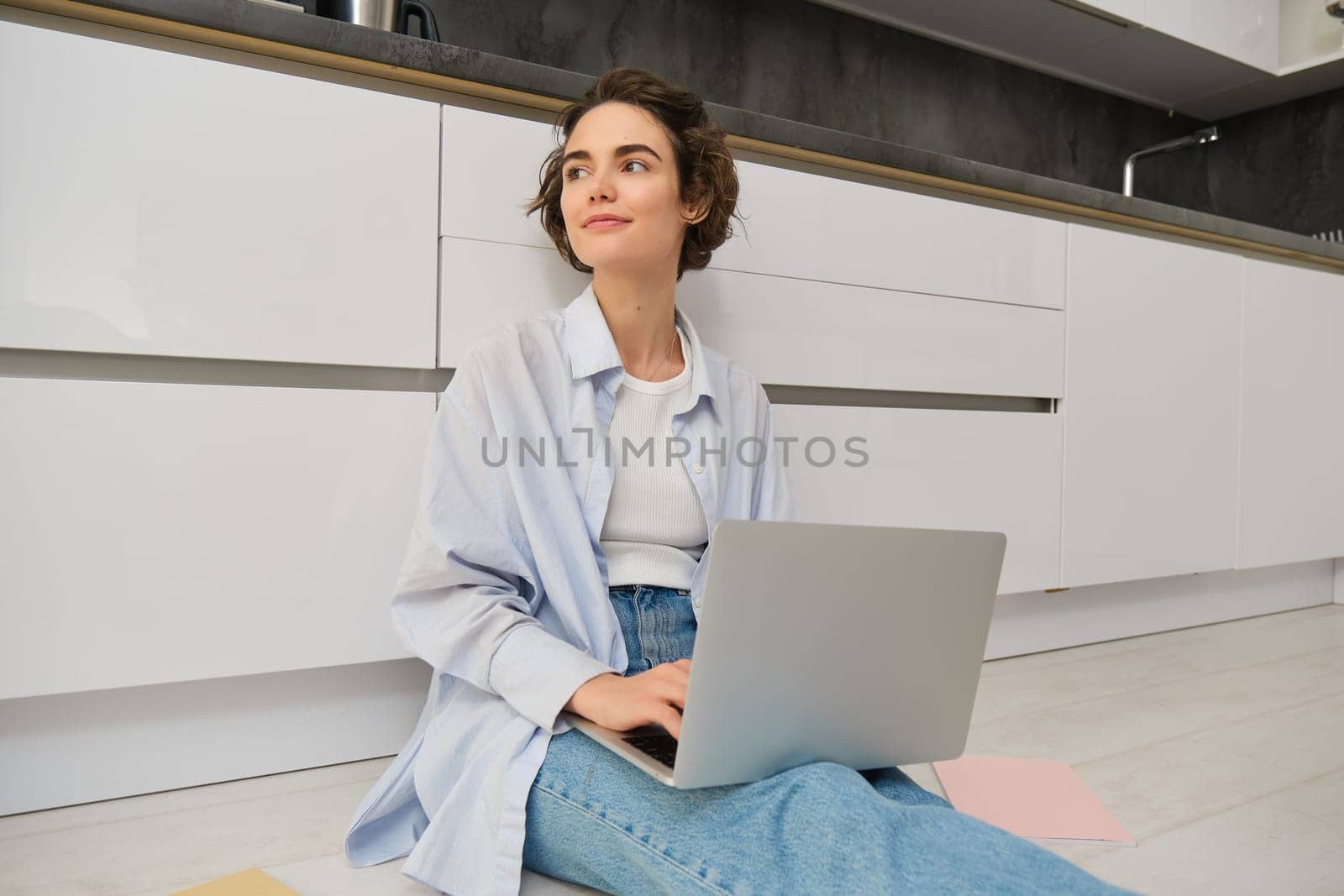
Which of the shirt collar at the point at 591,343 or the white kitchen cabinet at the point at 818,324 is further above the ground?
the white kitchen cabinet at the point at 818,324

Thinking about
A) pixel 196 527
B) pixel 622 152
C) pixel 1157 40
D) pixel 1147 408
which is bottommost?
pixel 196 527

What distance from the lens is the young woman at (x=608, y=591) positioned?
0.78 m

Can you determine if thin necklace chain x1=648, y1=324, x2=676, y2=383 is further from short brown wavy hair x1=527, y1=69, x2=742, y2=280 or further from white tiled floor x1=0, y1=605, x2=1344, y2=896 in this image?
white tiled floor x1=0, y1=605, x2=1344, y2=896

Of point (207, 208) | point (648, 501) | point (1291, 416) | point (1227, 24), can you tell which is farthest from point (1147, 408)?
point (207, 208)

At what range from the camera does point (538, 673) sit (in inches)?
37.6

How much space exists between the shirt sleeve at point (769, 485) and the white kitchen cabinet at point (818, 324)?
27 centimetres

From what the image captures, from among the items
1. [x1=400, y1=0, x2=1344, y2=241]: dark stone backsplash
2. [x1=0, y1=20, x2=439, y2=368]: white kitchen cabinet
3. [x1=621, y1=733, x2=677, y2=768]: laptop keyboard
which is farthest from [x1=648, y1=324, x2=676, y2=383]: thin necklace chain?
[x1=400, y1=0, x2=1344, y2=241]: dark stone backsplash

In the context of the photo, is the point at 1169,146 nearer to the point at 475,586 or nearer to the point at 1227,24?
the point at 1227,24

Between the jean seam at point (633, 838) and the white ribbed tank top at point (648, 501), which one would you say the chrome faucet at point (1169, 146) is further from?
the jean seam at point (633, 838)

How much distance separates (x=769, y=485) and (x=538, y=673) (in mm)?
521

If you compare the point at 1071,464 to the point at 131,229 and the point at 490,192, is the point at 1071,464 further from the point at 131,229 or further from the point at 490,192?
the point at 131,229

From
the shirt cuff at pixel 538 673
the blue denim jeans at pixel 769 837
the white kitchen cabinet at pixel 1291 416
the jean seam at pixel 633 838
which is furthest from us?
the white kitchen cabinet at pixel 1291 416

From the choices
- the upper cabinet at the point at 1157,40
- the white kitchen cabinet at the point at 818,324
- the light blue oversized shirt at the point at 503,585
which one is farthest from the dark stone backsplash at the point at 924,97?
the light blue oversized shirt at the point at 503,585

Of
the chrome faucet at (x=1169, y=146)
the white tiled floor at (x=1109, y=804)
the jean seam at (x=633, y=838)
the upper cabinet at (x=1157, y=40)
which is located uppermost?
the upper cabinet at (x=1157, y=40)
